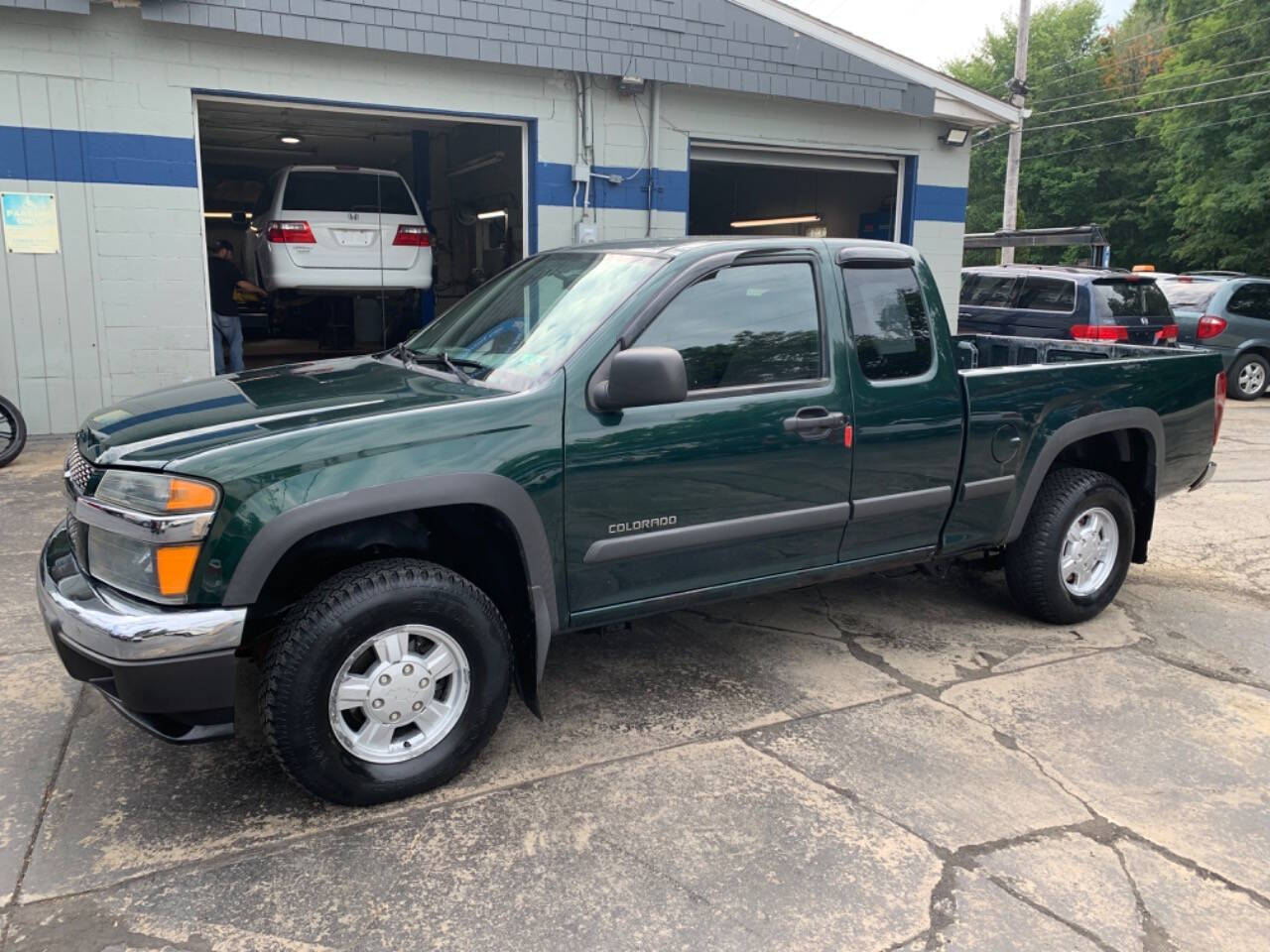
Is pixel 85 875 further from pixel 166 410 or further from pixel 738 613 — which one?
pixel 738 613

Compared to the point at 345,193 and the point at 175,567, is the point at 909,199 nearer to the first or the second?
the point at 345,193

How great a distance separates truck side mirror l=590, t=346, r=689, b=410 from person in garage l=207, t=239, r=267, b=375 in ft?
25.8

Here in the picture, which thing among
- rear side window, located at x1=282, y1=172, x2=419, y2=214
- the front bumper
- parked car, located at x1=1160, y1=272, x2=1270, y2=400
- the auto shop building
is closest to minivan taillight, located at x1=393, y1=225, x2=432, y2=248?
rear side window, located at x1=282, y1=172, x2=419, y2=214

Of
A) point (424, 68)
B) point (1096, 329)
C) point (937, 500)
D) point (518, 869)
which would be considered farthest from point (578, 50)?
point (518, 869)

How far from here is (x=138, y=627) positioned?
118 inches

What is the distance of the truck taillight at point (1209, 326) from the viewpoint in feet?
47.2

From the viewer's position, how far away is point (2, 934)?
107 inches

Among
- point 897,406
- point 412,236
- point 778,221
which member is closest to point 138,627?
point 897,406

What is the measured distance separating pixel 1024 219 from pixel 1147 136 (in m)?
5.09

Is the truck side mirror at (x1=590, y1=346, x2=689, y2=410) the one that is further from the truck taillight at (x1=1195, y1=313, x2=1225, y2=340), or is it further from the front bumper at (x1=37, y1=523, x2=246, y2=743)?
the truck taillight at (x1=1195, y1=313, x2=1225, y2=340)

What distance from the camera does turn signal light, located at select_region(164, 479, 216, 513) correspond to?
119 inches

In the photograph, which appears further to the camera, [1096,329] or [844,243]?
[1096,329]

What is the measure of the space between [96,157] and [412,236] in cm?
328

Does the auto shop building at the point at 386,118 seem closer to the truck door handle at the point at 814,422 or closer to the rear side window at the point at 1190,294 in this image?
the rear side window at the point at 1190,294
